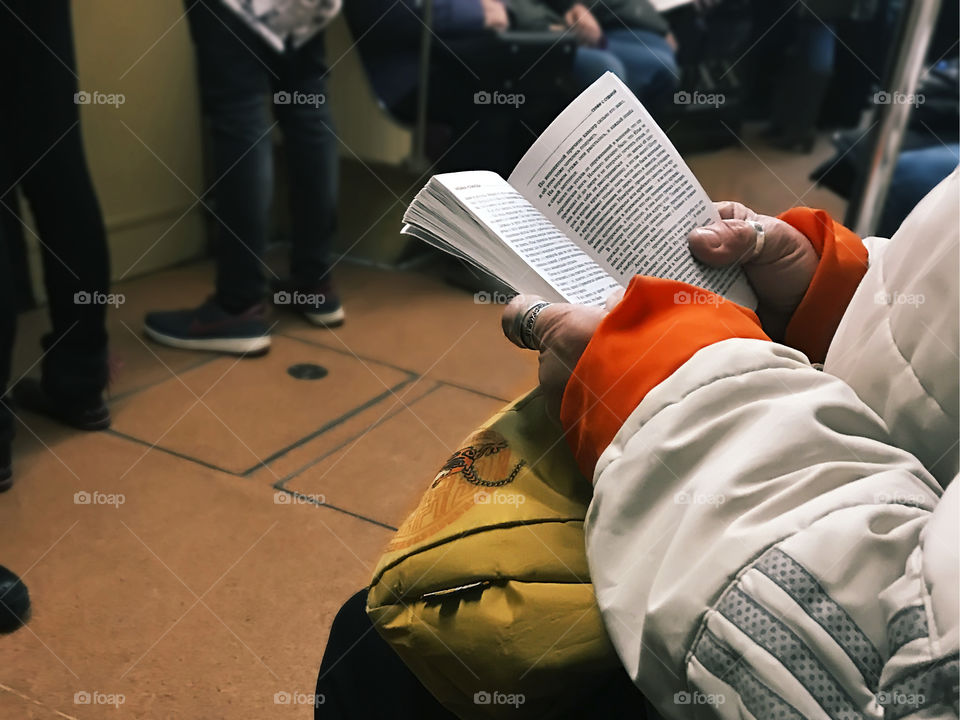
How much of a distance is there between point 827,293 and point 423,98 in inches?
71.4

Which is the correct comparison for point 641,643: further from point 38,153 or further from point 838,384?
point 38,153

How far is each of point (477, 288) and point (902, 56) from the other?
3.61 ft

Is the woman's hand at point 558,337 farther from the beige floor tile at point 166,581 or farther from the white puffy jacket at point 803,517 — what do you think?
the beige floor tile at point 166,581

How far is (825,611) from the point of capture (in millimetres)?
393

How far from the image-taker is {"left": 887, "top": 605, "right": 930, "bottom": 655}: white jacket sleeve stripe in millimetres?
372

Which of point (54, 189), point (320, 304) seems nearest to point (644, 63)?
point (320, 304)

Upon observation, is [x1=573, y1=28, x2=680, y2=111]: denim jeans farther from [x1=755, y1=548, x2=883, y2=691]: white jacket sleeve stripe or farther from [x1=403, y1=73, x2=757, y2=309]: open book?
[x1=755, y1=548, x2=883, y2=691]: white jacket sleeve stripe

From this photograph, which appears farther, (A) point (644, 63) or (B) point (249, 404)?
(A) point (644, 63)

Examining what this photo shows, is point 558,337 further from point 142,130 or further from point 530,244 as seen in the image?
point 142,130

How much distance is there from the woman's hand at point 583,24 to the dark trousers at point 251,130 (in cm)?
75

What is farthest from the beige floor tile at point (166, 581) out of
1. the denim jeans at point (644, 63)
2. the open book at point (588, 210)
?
the denim jeans at point (644, 63)

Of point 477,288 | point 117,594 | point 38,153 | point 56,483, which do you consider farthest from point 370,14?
point 117,594

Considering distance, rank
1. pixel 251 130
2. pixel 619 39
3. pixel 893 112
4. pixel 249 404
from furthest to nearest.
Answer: pixel 619 39 < pixel 893 112 < pixel 251 130 < pixel 249 404

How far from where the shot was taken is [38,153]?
4.18 ft
